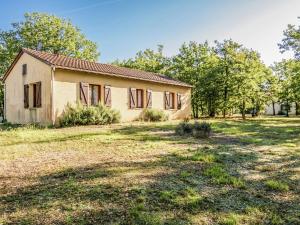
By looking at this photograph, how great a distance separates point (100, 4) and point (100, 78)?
4.12 metres

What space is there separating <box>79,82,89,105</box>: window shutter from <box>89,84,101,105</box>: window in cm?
53

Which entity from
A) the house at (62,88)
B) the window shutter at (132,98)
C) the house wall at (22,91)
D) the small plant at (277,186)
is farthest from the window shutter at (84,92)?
the small plant at (277,186)

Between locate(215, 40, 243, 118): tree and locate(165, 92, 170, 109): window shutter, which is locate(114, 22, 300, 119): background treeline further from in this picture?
locate(165, 92, 170, 109): window shutter

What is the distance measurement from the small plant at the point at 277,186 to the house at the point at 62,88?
38.3ft

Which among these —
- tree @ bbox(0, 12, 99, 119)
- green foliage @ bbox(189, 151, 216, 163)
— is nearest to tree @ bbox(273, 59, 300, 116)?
green foliage @ bbox(189, 151, 216, 163)

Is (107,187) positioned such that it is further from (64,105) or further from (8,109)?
(8,109)

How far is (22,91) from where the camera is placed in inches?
675

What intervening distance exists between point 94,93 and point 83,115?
2.33 metres

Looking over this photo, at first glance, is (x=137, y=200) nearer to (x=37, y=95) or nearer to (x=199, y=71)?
(x=37, y=95)

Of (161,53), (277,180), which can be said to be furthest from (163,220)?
(161,53)

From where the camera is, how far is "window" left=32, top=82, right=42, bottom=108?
15.7 metres

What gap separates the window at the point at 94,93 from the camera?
16.7 m

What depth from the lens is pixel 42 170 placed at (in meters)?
5.83

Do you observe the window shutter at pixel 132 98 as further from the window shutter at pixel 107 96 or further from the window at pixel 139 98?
the window shutter at pixel 107 96
